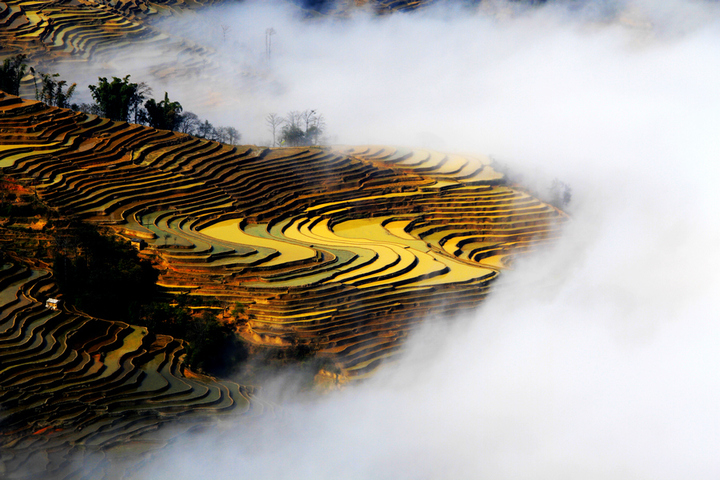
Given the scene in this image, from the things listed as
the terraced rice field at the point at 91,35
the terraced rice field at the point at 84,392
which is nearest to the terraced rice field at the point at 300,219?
the terraced rice field at the point at 84,392

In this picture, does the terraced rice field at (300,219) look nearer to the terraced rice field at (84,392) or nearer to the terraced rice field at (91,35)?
the terraced rice field at (84,392)

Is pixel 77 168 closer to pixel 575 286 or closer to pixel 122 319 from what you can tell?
pixel 122 319

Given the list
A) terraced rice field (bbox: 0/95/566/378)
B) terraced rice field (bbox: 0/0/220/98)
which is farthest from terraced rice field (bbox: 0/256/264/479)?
terraced rice field (bbox: 0/0/220/98)

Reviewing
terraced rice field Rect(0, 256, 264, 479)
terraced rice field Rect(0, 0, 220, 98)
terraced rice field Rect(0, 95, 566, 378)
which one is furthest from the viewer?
terraced rice field Rect(0, 0, 220, 98)

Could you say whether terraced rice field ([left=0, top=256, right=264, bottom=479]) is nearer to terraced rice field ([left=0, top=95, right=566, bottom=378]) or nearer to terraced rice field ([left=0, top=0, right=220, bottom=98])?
terraced rice field ([left=0, top=95, right=566, bottom=378])

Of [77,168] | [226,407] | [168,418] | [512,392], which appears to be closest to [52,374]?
[168,418]

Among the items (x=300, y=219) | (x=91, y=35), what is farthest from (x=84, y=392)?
(x=91, y=35)
